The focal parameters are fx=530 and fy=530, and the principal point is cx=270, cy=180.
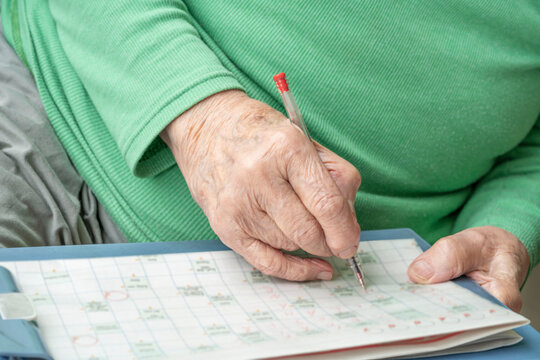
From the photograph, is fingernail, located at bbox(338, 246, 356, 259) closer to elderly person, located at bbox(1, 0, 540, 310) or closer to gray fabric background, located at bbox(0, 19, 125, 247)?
elderly person, located at bbox(1, 0, 540, 310)

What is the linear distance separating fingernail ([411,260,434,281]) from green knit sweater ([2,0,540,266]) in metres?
0.20

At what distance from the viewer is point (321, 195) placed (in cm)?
61

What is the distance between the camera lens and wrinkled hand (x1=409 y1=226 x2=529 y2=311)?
2.30 feet

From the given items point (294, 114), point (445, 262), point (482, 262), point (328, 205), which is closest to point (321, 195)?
point (328, 205)

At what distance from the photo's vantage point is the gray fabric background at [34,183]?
0.72 m

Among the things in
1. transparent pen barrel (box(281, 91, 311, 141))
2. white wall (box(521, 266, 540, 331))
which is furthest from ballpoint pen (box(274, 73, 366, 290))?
white wall (box(521, 266, 540, 331))

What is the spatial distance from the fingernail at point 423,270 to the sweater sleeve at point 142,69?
34 cm

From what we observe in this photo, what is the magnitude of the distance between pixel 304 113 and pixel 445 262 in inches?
11.9

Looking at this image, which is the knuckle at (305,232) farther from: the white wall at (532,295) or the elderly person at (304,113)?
the white wall at (532,295)

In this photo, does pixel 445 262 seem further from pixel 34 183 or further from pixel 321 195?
pixel 34 183

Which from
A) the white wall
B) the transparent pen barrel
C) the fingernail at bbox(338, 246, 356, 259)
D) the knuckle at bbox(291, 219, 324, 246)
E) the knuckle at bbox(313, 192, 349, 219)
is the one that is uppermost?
the transparent pen barrel

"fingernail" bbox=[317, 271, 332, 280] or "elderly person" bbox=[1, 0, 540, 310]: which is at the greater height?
"elderly person" bbox=[1, 0, 540, 310]

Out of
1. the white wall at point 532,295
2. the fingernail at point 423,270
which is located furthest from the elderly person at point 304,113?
the white wall at point 532,295

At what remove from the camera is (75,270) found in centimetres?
57
